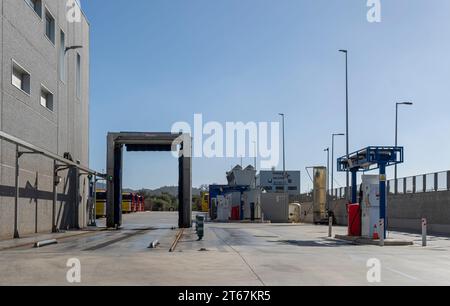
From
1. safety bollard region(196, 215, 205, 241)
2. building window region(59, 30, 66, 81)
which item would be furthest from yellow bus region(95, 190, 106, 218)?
safety bollard region(196, 215, 205, 241)

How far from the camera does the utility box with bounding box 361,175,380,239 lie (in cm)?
2595

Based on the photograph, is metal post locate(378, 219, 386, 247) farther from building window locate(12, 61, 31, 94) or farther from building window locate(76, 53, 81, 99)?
building window locate(76, 53, 81, 99)

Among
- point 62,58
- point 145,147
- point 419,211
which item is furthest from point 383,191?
point 62,58

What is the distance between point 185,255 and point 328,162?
52.8m

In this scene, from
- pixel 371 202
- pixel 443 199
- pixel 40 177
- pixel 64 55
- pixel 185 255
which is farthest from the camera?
pixel 64 55

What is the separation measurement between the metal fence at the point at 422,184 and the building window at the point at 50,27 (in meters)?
24.7

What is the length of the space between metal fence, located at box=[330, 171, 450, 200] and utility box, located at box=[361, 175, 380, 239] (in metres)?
11.3

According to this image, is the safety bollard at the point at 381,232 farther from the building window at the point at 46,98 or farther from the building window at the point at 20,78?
the building window at the point at 46,98

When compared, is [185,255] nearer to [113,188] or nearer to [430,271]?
[430,271]

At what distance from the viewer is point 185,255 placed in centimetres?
1752

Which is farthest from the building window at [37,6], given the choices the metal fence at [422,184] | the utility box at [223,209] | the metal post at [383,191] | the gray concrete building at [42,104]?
the utility box at [223,209]

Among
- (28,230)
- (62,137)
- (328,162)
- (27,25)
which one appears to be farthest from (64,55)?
(328,162)

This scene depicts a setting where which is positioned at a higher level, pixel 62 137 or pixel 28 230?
pixel 62 137

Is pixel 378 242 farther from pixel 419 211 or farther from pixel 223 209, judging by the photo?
pixel 223 209
